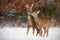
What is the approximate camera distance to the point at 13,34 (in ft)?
6.47

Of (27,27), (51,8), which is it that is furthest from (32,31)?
(51,8)

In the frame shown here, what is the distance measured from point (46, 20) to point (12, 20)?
1.38 ft

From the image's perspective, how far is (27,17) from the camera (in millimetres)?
1975

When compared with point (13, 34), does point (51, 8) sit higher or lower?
higher

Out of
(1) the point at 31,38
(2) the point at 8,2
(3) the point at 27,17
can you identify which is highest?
(2) the point at 8,2

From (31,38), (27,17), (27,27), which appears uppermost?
(27,17)

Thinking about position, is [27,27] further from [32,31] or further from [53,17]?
[53,17]

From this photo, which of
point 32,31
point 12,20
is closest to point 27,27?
point 32,31

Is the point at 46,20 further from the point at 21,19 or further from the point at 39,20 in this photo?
the point at 21,19

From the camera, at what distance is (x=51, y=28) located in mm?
1993

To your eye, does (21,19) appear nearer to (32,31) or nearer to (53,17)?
(32,31)

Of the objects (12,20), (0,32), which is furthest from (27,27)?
(0,32)

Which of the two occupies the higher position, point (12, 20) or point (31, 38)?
point (12, 20)

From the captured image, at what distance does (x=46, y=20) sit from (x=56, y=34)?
0.22m
